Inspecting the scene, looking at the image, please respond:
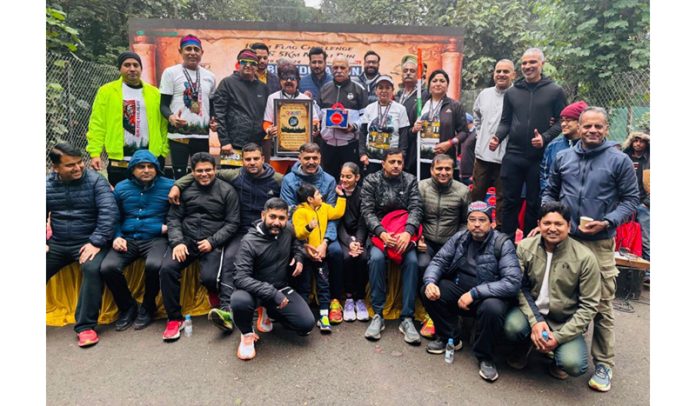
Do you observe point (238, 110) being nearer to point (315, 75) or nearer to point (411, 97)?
point (315, 75)

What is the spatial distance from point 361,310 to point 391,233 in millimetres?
881

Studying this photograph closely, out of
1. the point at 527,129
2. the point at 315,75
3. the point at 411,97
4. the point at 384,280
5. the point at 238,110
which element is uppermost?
the point at 315,75

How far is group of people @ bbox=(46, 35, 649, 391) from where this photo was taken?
3402mm

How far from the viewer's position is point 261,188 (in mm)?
4500

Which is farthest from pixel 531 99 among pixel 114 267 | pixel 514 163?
pixel 114 267

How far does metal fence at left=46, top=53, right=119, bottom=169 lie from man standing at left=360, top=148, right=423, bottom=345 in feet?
20.2

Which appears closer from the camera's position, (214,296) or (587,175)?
(587,175)

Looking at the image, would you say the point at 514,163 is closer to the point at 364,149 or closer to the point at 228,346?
the point at 364,149

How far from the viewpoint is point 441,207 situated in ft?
13.9

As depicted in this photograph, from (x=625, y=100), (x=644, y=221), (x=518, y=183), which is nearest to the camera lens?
(x=518, y=183)

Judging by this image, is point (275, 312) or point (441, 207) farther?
point (441, 207)

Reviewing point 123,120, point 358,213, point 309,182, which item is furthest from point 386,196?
point 123,120

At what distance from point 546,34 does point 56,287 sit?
9.99 metres

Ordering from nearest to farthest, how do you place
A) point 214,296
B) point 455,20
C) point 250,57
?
1. point 214,296
2. point 250,57
3. point 455,20
